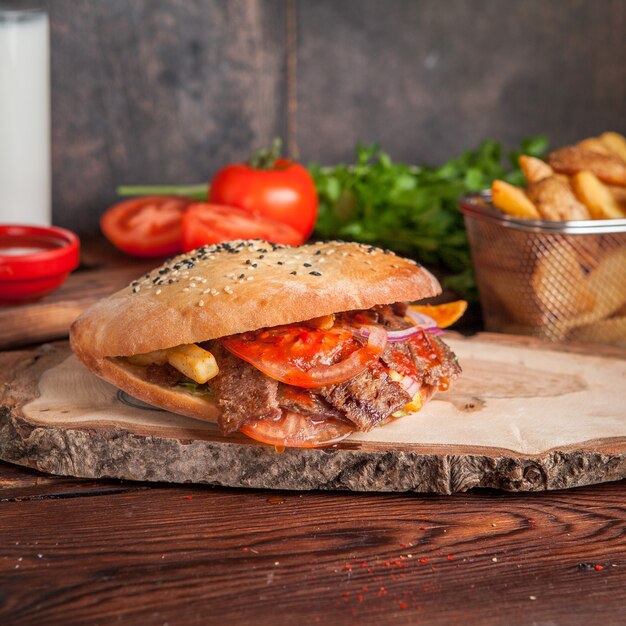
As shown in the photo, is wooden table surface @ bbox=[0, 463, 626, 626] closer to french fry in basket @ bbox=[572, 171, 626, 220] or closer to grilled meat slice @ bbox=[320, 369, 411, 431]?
grilled meat slice @ bbox=[320, 369, 411, 431]

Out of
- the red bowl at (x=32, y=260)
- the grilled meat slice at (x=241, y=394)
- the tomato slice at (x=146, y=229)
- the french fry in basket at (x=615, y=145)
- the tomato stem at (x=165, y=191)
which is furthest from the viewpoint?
the tomato stem at (x=165, y=191)

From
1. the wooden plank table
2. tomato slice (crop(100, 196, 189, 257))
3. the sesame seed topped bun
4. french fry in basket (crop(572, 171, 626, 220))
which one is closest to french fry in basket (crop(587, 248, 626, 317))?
french fry in basket (crop(572, 171, 626, 220))

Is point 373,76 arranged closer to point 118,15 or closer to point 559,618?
point 118,15

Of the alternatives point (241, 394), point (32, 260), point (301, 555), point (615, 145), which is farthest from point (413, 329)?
point (615, 145)

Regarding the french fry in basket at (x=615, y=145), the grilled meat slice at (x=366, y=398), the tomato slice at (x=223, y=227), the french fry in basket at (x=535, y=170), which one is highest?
the french fry in basket at (x=615, y=145)

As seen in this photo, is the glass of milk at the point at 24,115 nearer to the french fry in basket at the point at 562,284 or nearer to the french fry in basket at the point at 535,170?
the french fry in basket at the point at 535,170

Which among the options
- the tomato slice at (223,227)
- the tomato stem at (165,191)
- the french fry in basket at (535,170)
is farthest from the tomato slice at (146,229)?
the french fry in basket at (535,170)
